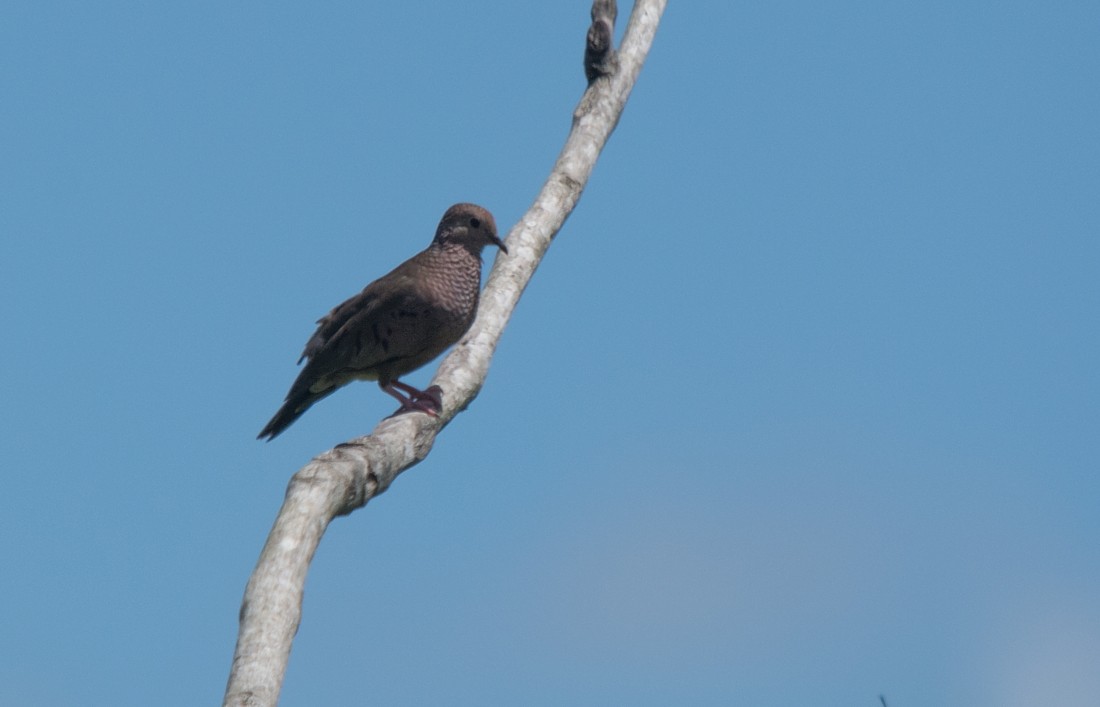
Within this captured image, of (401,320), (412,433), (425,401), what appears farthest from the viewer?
(401,320)

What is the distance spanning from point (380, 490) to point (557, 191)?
9.38 ft

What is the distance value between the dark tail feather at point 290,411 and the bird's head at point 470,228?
101cm

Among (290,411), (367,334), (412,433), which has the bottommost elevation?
(412,433)

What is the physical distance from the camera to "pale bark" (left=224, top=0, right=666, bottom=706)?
155 inches

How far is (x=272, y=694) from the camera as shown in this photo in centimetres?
378

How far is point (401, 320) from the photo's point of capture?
7535 mm

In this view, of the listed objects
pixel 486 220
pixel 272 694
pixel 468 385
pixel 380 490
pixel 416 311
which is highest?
pixel 486 220

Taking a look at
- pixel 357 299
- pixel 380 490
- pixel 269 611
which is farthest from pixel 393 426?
pixel 357 299

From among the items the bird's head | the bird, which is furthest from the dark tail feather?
the bird's head

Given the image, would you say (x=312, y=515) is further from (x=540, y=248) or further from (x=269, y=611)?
(x=540, y=248)

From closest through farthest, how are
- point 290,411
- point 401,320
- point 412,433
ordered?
point 412,433 → point 401,320 → point 290,411

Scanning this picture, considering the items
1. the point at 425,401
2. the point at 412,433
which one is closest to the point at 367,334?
the point at 425,401

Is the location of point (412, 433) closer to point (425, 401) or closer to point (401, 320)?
point (425, 401)

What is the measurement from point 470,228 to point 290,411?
4.35 ft
